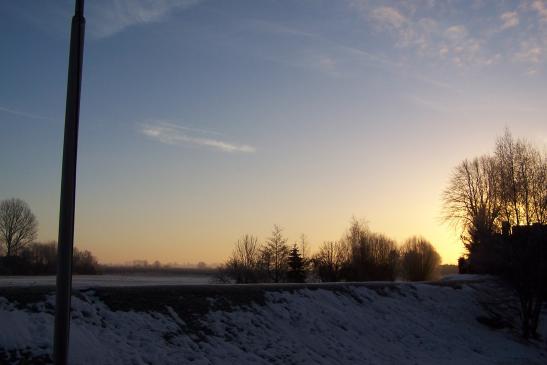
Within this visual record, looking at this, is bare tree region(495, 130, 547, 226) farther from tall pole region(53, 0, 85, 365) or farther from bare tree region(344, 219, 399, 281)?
tall pole region(53, 0, 85, 365)

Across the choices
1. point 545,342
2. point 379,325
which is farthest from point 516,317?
point 379,325

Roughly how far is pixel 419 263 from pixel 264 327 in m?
48.8

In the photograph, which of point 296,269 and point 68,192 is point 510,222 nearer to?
point 296,269

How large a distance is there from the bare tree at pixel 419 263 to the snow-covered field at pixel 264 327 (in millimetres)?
30232

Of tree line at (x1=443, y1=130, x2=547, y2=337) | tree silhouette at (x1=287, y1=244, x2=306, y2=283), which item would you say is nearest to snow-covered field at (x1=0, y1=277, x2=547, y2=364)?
tree line at (x1=443, y1=130, x2=547, y2=337)

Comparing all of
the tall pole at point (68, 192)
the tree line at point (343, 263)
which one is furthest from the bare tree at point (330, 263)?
the tall pole at point (68, 192)

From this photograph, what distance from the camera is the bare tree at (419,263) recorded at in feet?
210

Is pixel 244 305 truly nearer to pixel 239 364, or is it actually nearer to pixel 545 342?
pixel 239 364

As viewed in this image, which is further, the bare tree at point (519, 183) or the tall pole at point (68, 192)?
the bare tree at point (519, 183)

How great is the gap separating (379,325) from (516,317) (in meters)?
14.6

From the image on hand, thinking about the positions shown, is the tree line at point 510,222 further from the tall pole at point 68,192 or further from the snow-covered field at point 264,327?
the tall pole at point 68,192

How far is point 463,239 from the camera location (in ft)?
193

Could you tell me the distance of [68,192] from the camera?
698 cm

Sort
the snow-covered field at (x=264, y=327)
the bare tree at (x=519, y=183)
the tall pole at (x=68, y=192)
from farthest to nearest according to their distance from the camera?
1. the bare tree at (x=519, y=183)
2. the snow-covered field at (x=264, y=327)
3. the tall pole at (x=68, y=192)
